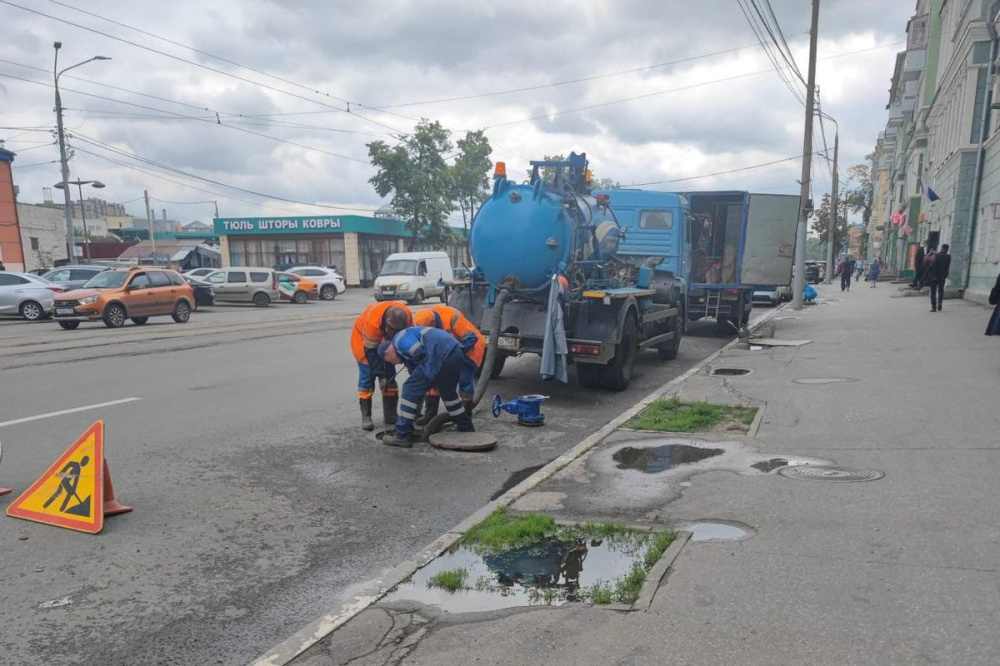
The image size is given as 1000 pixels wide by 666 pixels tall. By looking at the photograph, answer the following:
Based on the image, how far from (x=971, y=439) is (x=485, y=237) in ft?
18.4

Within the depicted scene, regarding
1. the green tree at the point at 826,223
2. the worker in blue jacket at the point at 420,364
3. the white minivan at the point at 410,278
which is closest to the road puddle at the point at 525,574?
the worker in blue jacket at the point at 420,364

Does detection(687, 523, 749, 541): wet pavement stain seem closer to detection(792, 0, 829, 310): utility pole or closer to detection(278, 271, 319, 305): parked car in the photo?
detection(792, 0, 829, 310): utility pole

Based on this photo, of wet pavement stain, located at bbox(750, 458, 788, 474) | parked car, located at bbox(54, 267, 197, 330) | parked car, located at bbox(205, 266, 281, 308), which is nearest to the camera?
wet pavement stain, located at bbox(750, 458, 788, 474)

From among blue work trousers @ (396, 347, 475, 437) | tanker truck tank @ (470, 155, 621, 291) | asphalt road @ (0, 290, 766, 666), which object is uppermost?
tanker truck tank @ (470, 155, 621, 291)

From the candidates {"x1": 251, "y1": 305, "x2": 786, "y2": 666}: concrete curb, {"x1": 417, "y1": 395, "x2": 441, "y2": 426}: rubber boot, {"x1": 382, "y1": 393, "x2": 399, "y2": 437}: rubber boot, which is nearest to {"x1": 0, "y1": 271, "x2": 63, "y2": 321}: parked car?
{"x1": 382, "y1": 393, "x2": 399, "y2": 437}: rubber boot

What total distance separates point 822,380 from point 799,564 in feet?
20.3

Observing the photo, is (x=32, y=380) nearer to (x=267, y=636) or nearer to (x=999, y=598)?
(x=267, y=636)

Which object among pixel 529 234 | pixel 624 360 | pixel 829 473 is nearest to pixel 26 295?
pixel 529 234

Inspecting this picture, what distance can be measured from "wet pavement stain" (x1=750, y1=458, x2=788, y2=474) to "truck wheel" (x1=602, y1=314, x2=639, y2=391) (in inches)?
130

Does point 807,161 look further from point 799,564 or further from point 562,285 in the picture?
point 799,564

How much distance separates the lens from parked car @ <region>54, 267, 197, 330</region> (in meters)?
17.5

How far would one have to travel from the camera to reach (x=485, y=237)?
8.87 metres

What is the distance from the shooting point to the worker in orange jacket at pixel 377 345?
658cm

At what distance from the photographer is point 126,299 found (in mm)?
18156
